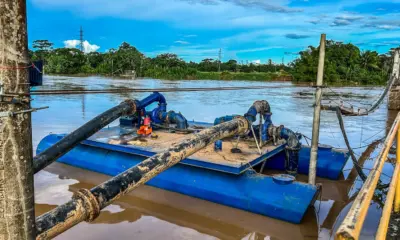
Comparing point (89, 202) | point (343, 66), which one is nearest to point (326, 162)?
point (89, 202)

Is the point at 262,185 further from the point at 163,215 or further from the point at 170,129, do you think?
the point at 170,129

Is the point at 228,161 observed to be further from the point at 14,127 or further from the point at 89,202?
the point at 14,127

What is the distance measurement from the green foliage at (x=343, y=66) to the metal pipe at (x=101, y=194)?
1658 inches

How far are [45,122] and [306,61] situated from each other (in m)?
38.5

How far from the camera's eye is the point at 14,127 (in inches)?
65.8

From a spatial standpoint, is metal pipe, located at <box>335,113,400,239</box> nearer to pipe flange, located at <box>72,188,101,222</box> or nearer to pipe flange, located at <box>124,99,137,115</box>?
pipe flange, located at <box>72,188,101,222</box>

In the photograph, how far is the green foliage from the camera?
1740 inches

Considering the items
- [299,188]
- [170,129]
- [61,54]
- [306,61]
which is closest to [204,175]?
[299,188]

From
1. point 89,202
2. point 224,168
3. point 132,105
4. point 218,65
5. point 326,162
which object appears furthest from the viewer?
point 218,65

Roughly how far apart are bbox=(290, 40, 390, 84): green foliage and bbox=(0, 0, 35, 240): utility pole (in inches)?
1734

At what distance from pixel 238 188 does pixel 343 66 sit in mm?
47610

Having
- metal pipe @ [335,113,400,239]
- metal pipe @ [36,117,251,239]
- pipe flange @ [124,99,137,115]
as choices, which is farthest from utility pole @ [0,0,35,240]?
pipe flange @ [124,99,137,115]

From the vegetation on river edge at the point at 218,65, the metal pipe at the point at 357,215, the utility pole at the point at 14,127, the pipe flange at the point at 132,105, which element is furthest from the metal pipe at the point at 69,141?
the vegetation on river edge at the point at 218,65

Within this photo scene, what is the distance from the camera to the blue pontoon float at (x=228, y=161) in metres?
5.40
